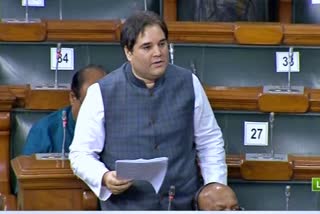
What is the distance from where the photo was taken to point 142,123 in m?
4.29

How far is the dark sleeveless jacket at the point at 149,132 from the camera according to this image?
4.25 m

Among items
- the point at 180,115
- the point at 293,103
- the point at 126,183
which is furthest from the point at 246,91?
the point at 126,183

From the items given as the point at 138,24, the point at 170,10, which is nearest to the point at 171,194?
the point at 138,24

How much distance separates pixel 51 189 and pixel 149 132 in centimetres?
43

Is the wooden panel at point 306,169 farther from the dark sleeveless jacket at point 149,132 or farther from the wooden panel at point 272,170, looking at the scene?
the dark sleeveless jacket at point 149,132

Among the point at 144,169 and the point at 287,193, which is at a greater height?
the point at 144,169

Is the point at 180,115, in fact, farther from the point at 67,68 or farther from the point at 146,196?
the point at 67,68

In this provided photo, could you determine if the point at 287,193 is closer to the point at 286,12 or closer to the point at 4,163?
the point at 4,163

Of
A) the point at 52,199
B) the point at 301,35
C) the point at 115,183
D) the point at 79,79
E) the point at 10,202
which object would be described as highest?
the point at 301,35

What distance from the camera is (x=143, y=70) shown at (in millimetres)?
4297

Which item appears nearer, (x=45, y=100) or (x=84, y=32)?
(x=45, y=100)

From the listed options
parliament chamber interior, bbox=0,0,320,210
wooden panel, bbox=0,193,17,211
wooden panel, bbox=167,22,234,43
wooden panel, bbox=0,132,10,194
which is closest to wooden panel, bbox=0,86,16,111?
parliament chamber interior, bbox=0,0,320,210

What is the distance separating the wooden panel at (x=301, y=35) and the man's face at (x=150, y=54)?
961 mm

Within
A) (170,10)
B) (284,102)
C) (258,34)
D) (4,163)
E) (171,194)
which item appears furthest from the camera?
(170,10)
